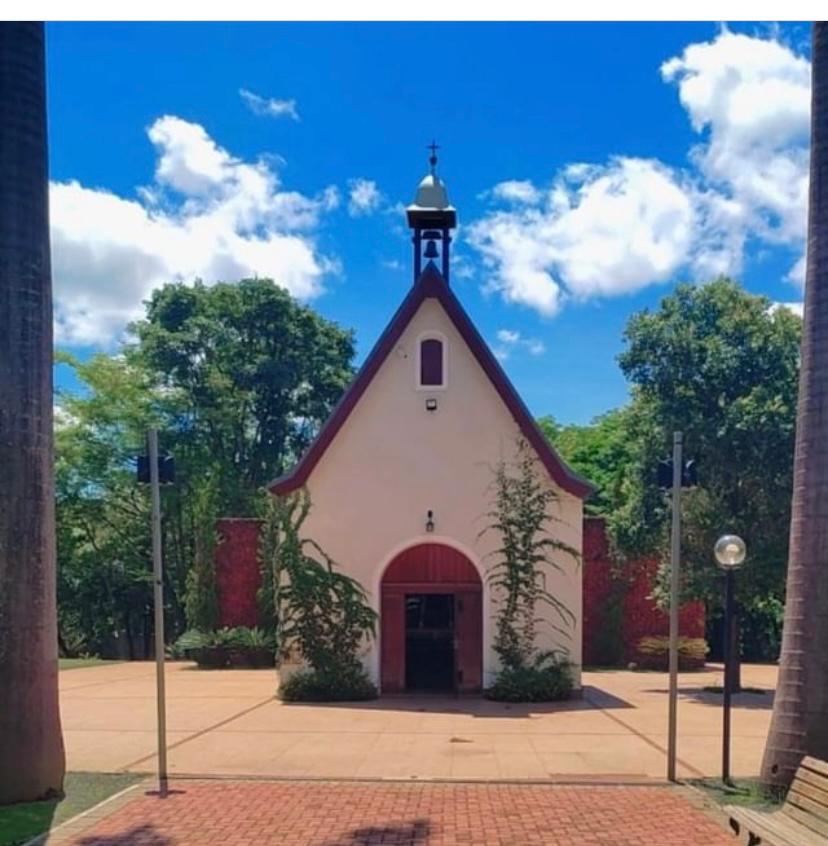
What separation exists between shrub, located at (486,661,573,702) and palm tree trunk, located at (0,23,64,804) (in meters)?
9.27

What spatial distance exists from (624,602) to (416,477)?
1031 cm

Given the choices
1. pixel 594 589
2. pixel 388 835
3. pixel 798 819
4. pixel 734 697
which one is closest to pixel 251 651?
pixel 594 589

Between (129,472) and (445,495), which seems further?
(129,472)

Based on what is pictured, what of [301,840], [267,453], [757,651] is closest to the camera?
[301,840]

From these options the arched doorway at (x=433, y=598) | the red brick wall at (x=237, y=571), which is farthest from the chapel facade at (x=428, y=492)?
the red brick wall at (x=237, y=571)

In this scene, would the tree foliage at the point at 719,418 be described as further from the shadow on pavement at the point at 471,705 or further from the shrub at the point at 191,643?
the shrub at the point at 191,643

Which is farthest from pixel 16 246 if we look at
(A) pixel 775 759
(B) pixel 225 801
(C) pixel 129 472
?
(C) pixel 129 472

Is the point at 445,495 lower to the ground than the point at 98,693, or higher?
higher

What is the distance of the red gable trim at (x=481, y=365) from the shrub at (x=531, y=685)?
3.44 metres

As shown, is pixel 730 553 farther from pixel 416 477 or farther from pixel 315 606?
pixel 315 606

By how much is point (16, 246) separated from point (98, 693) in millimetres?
12042

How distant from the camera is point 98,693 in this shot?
1855 cm

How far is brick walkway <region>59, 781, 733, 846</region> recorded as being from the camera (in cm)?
788

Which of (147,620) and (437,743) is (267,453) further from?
(437,743)
